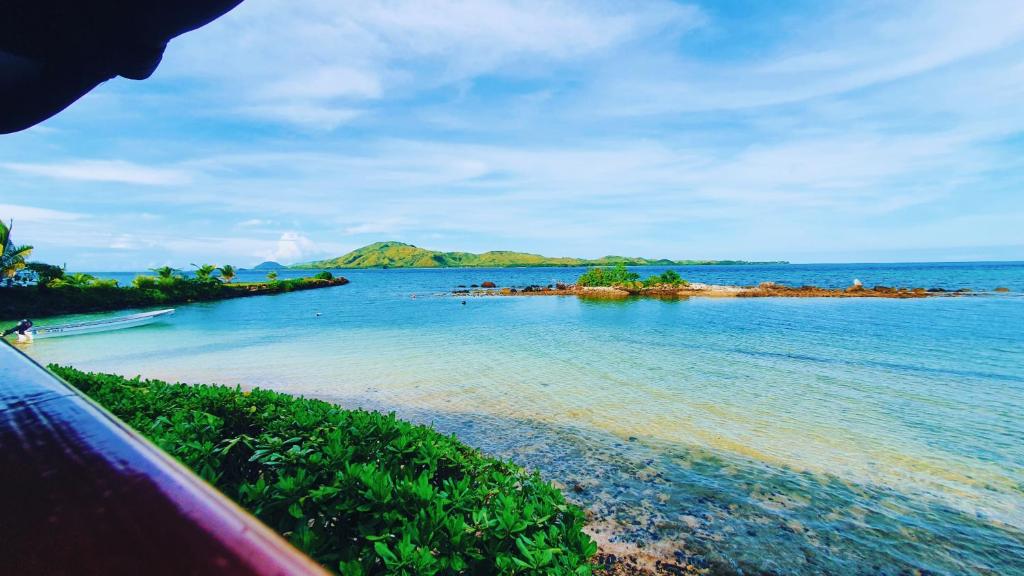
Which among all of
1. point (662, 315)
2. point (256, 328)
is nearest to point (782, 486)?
point (662, 315)

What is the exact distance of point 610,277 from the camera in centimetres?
5450

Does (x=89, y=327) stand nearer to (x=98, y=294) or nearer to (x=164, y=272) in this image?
(x=98, y=294)

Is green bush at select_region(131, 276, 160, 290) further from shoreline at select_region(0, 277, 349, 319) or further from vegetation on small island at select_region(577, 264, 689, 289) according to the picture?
vegetation on small island at select_region(577, 264, 689, 289)

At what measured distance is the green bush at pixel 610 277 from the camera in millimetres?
52969

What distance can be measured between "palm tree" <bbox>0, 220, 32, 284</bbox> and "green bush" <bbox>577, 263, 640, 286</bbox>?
49426mm

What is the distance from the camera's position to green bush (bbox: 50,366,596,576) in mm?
2596

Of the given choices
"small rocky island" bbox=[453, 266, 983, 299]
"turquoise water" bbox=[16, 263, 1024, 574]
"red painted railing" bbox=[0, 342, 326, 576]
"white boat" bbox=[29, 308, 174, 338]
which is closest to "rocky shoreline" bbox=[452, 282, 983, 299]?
"small rocky island" bbox=[453, 266, 983, 299]

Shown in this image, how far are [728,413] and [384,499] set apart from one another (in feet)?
29.7

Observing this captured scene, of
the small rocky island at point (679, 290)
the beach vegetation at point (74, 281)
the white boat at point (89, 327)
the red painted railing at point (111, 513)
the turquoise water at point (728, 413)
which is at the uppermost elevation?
the beach vegetation at point (74, 281)

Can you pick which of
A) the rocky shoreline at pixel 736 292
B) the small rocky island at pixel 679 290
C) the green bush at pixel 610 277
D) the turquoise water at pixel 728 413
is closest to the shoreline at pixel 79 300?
the turquoise water at pixel 728 413

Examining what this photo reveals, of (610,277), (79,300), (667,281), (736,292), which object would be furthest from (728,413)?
(79,300)

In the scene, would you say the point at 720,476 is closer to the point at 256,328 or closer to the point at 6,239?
the point at 256,328

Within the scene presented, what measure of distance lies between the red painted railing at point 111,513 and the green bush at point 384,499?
186 cm

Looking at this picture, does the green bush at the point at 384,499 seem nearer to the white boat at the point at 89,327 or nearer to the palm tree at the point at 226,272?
the white boat at the point at 89,327
